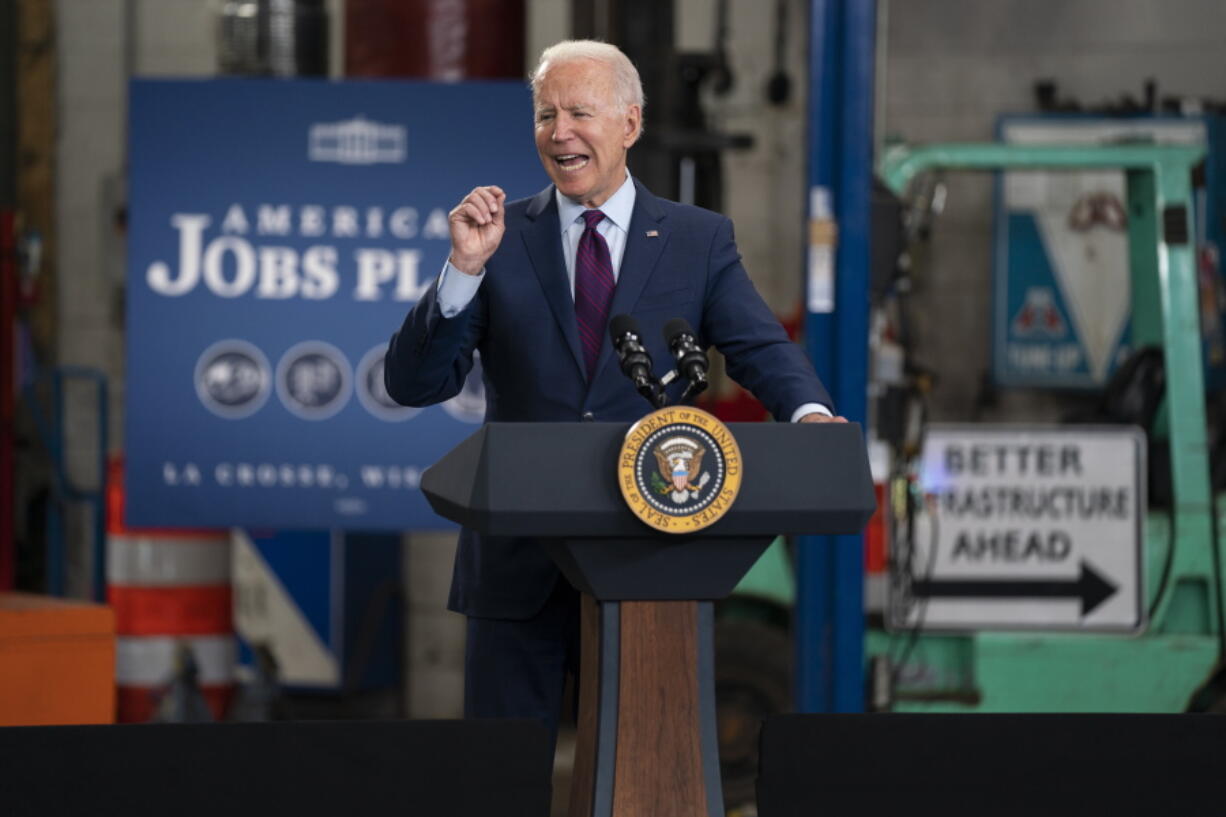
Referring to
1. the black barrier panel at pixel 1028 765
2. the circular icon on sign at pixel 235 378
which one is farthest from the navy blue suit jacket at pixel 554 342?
the circular icon on sign at pixel 235 378

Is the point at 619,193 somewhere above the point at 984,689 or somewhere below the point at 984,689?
above

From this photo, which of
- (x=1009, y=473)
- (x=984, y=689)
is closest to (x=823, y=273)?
(x=1009, y=473)

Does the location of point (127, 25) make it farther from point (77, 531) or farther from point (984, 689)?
point (984, 689)

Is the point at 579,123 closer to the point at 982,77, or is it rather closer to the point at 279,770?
the point at 279,770

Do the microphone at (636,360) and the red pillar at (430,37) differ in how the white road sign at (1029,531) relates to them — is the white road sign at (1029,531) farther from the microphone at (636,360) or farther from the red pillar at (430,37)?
the microphone at (636,360)

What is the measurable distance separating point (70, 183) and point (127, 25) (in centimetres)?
65

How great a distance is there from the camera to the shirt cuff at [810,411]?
227 centimetres

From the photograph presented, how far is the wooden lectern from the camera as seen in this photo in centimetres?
201

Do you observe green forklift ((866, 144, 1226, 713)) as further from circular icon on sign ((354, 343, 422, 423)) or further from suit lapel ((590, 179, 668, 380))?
suit lapel ((590, 179, 668, 380))

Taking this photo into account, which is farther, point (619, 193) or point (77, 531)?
point (77, 531)

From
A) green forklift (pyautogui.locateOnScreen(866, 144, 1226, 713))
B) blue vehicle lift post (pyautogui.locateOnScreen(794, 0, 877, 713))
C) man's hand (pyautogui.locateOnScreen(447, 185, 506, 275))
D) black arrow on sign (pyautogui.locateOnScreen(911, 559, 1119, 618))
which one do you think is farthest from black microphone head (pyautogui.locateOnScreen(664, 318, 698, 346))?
black arrow on sign (pyautogui.locateOnScreen(911, 559, 1119, 618))

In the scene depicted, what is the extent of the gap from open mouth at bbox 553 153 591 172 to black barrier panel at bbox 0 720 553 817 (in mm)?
728

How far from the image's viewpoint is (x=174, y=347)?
499cm

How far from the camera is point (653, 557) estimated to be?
205 centimetres
